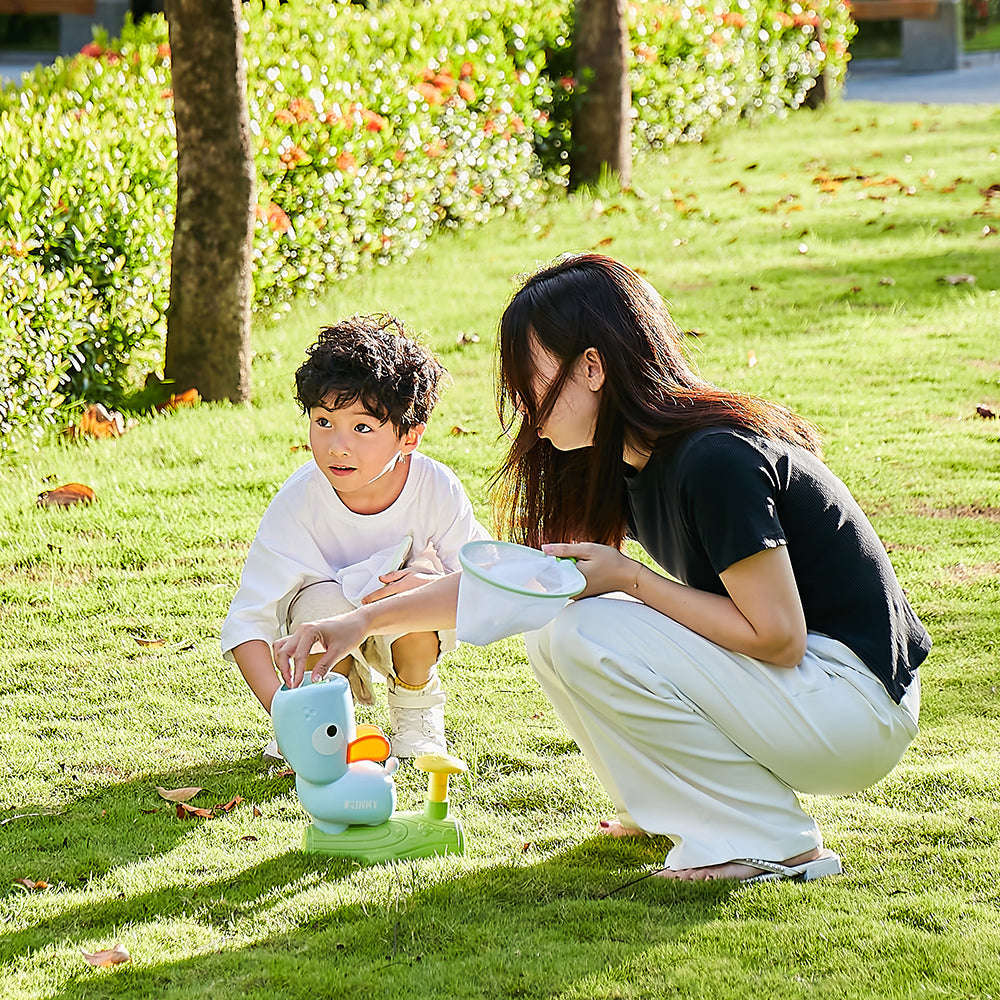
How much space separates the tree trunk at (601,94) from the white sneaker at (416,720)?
7.19 meters

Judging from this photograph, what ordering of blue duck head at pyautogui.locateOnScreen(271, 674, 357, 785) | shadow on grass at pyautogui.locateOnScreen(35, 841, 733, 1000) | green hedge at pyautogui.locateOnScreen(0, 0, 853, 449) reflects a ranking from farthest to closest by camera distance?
green hedge at pyautogui.locateOnScreen(0, 0, 853, 449)
blue duck head at pyautogui.locateOnScreen(271, 674, 357, 785)
shadow on grass at pyautogui.locateOnScreen(35, 841, 733, 1000)

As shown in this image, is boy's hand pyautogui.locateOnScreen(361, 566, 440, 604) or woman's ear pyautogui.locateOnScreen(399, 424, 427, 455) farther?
woman's ear pyautogui.locateOnScreen(399, 424, 427, 455)

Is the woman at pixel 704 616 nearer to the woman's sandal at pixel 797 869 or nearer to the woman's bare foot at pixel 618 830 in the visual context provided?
the woman's sandal at pixel 797 869

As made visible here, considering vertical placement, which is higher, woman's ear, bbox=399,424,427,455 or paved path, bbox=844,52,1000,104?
paved path, bbox=844,52,1000,104

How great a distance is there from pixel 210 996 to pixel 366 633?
76cm

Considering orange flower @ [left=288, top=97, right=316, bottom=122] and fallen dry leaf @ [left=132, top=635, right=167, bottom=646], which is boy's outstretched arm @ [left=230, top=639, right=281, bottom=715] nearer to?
fallen dry leaf @ [left=132, top=635, right=167, bottom=646]

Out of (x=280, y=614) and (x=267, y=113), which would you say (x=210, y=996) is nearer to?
(x=280, y=614)

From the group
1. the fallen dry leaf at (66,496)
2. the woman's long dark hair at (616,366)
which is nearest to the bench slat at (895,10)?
the fallen dry leaf at (66,496)

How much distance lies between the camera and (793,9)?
12586 mm

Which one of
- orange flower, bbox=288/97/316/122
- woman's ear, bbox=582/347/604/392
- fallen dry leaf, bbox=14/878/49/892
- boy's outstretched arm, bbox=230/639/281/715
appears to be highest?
orange flower, bbox=288/97/316/122

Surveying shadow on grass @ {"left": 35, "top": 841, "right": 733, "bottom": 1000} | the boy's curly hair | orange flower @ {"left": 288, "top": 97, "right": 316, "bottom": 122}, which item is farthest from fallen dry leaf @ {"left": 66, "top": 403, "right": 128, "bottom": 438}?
shadow on grass @ {"left": 35, "top": 841, "right": 733, "bottom": 1000}

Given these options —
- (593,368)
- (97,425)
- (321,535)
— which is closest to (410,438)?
(321,535)

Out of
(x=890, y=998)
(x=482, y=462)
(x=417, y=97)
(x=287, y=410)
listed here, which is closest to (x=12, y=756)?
(x=890, y=998)

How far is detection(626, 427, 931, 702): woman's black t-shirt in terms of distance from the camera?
2.38 meters
